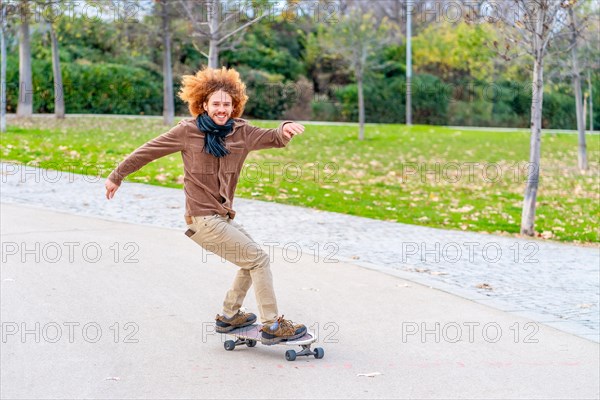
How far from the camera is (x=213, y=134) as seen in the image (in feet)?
20.8

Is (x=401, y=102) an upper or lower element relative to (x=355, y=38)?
lower

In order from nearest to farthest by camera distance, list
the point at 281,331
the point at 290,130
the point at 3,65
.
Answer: the point at 290,130, the point at 281,331, the point at 3,65

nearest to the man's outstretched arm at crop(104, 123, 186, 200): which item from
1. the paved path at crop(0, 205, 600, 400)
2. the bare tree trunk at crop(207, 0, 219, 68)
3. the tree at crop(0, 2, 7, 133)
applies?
the paved path at crop(0, 205, 600, 400)

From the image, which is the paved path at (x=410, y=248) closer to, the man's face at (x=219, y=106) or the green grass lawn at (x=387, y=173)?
the green grass lawn at (x=387, y=173)

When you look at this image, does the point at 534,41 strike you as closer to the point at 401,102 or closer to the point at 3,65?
the point at 3,65

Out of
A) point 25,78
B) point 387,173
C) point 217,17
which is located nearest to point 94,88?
point 25,78

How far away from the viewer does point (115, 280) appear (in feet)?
29.0

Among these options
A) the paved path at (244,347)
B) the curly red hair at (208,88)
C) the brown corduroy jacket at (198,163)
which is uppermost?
the curly red hair at (208,88)

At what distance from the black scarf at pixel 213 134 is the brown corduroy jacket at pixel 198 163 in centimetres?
3

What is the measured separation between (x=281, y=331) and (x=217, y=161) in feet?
3.98

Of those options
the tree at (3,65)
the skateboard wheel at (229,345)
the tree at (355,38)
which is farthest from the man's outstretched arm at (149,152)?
the tree at (355,38)

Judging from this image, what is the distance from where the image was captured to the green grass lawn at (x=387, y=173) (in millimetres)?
14570

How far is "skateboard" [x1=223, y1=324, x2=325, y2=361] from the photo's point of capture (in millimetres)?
6500

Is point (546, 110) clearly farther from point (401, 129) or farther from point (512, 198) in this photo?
point (512, 198)
